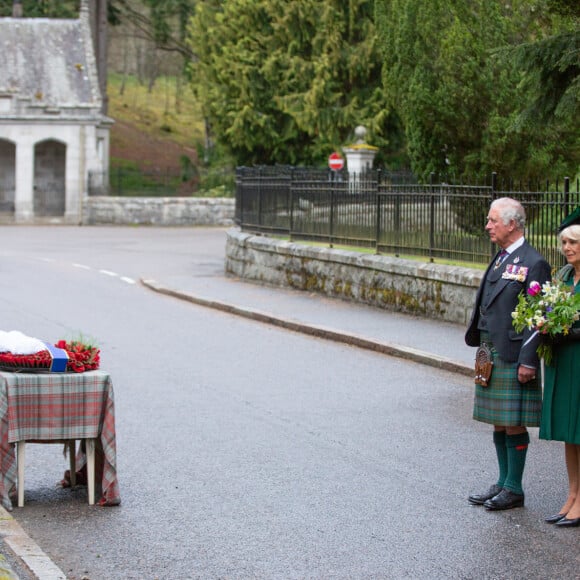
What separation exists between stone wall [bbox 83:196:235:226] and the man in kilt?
37712mm

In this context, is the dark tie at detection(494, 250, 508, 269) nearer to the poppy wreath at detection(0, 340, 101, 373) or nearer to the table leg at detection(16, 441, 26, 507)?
the poppy wreath at detection(0, 340, 101, 373)

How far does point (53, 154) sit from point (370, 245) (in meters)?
31.2

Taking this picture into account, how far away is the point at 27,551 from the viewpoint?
603 cm

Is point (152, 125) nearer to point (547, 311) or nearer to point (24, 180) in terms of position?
point (24, 180)

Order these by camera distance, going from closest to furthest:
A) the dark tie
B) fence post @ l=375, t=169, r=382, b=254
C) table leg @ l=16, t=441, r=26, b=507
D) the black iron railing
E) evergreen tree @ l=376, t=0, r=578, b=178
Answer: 1. table leg @ l=16, t=441, r=26, b=507
2. the dark tie
3. the black iron railing
4. fence post @ l=375, t=169, r=382, b=254
5. evergreen tree @ l=376, t=0, r=578, b=178

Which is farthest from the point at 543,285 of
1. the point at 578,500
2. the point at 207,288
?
the point at 207,288

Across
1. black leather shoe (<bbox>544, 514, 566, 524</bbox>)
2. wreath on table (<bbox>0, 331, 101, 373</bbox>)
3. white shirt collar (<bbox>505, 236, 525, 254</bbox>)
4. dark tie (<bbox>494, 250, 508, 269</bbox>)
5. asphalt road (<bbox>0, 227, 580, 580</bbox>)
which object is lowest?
asphalt road (<bbox>0, 227, 580, 580</bbox>)

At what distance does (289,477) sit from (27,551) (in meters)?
2.22

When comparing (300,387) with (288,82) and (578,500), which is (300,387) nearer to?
(578,500)

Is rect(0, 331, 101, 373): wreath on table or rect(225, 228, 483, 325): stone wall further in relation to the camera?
rect(225, 228, 483, 325): stone wall

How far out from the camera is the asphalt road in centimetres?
616

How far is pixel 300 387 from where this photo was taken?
11.4 metres

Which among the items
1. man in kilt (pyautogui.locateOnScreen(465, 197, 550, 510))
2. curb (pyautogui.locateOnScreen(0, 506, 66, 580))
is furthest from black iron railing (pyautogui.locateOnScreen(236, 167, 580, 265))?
curb (pyautogui.locateOnScreen(0, 506, 66, 580))

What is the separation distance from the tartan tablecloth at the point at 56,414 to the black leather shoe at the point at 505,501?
2.16 metres
